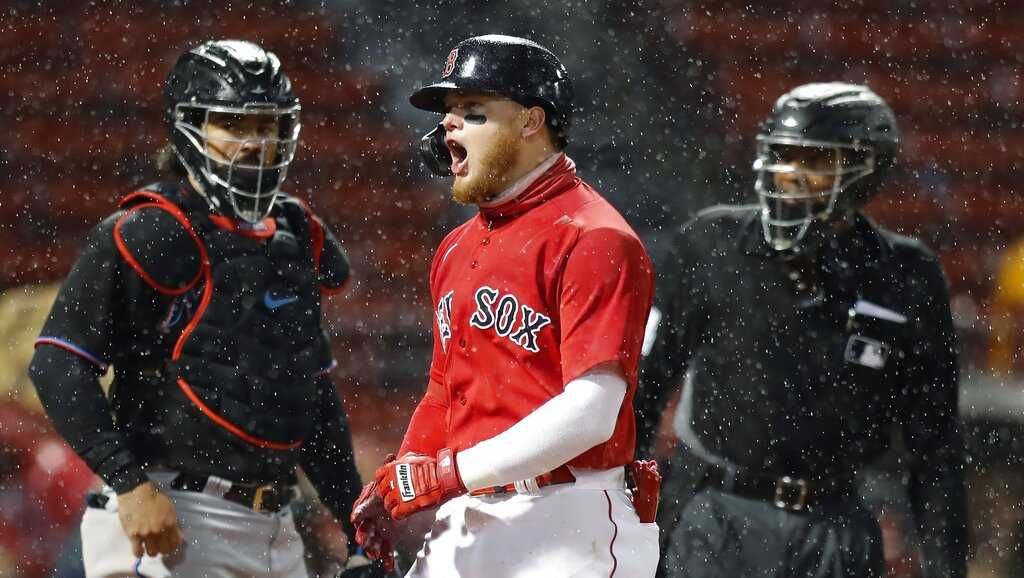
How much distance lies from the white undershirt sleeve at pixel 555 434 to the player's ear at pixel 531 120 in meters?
0.49

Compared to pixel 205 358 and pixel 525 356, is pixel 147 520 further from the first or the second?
pixel 525 356

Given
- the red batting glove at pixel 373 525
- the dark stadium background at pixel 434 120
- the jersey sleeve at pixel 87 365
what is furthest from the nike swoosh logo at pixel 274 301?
the dark stadium background at pixel 434 120

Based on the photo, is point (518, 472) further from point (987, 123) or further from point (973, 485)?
point (987, 123)

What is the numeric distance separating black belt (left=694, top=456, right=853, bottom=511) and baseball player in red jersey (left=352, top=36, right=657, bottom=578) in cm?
112

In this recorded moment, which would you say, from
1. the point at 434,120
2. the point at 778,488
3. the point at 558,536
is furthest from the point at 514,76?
the point at 434,120

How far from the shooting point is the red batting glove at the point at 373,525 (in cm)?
286

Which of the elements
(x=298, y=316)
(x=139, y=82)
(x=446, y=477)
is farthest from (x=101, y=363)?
(x=139, y=82)

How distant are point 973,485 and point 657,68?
209 cm

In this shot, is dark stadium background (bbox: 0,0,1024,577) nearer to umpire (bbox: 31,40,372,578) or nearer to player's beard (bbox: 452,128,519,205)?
umpire (bbox: 31,40,372,578)

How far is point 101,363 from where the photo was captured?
11.6ft

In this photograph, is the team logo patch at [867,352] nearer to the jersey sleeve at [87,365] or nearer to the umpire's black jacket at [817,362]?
the umpire's black jacket at [817,362]

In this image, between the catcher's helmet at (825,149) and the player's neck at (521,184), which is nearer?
the player's neck at (521,184)

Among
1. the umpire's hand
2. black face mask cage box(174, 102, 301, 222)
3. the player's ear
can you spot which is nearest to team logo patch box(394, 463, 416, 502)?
the player's ear

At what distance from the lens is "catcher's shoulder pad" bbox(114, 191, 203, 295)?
3518 mm
